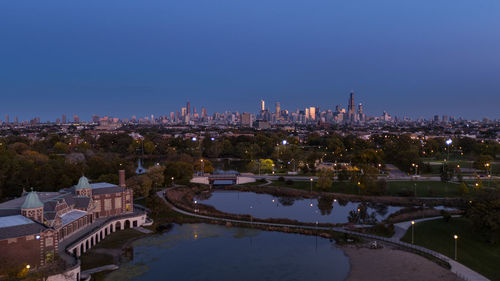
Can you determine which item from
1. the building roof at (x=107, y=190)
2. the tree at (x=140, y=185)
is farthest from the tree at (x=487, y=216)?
the tree at (x=140, y=185)

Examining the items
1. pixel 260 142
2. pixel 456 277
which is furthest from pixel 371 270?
pixel 260 142

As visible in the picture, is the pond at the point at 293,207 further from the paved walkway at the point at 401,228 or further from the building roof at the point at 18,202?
the building roof at the point at 18,202

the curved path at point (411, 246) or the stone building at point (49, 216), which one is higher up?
the stone building at point (49, 216)

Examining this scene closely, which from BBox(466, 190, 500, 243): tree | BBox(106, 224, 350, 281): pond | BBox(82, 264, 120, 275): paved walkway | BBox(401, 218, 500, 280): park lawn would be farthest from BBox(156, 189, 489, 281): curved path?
BBox(82, 264, 120, 275): paved walkway

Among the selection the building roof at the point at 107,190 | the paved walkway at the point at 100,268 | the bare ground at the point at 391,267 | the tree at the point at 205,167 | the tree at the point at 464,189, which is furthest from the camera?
the tree at the point at 205,167

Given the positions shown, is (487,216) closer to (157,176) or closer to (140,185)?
(140,185)

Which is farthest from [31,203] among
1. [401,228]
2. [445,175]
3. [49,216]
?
[445,175]

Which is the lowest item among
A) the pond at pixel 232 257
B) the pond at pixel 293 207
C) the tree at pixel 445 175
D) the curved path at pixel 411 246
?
the pond at pixel 232 257

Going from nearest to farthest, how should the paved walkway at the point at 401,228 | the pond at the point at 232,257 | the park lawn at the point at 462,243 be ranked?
the pond at the point at 232,257
the park lawn at the point at 462,243
the paved walkway at the point at 401,228

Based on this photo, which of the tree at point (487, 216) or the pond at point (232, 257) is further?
the tree at point (487, 216)
